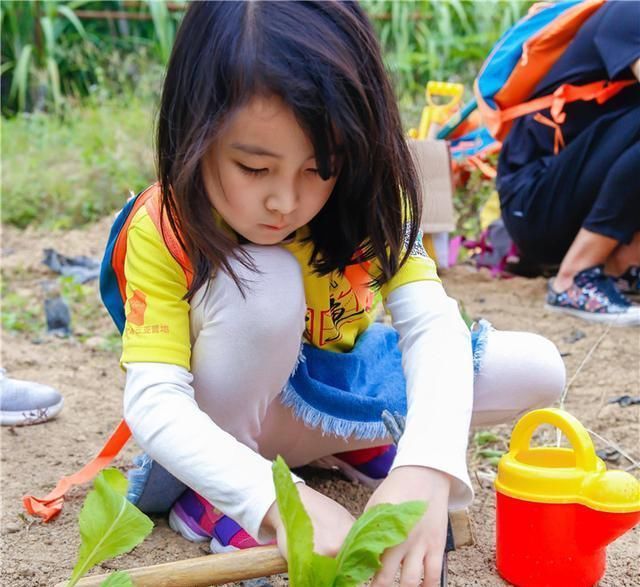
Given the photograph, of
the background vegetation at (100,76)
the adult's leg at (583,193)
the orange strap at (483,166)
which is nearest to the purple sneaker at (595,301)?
the adult's leg at (583,193)

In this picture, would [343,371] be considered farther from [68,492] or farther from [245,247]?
[68,492]

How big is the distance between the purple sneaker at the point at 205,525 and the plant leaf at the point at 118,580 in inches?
15.2

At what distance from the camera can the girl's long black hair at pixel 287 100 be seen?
3.66ft

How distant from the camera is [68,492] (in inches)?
66.2

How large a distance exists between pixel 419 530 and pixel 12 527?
80 centimetres

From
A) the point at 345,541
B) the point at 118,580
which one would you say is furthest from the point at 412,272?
the point at 118,580

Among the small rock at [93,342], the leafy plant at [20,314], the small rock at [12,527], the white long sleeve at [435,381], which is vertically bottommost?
the leafy plant at [20,314]

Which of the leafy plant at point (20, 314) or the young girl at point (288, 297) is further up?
the young girl at point (288, 297)

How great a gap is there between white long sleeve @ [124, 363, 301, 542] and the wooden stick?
0.08 metres

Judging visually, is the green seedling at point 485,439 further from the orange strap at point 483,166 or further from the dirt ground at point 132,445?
the orange strap at point 483,166

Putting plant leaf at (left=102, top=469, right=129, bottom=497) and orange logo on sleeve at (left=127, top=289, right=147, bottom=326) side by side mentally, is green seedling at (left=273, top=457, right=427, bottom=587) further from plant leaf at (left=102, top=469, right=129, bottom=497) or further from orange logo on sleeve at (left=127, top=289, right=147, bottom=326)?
orange logo on sleeve at (left=127, top=289, right=147, bottom=326)

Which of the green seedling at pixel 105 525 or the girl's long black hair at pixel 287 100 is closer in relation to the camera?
the green seedling at pixel 105 525

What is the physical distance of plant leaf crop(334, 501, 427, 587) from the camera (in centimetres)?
96

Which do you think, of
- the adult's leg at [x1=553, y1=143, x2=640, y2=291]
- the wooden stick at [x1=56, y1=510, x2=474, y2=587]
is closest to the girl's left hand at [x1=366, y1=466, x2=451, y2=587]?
the wooden stick at [x1=56, y1=510, x2=474, y2=587]
